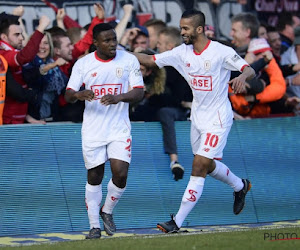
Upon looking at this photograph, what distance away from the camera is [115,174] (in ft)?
36.8

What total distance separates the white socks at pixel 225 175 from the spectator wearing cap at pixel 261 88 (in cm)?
236

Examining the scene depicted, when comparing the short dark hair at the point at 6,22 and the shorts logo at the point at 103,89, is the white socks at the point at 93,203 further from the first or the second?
the short dark hair at the point at 6,22

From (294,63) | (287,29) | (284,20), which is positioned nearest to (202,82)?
(294,63)

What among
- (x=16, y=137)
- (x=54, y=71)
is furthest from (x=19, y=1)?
(x=16, y=137)

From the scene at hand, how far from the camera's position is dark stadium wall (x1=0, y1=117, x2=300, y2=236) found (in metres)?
12.2

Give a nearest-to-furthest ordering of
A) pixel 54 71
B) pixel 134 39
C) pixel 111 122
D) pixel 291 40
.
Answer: pixel 111 122 → pixel 54 71 → pixel 134 39 → pixel 291 40

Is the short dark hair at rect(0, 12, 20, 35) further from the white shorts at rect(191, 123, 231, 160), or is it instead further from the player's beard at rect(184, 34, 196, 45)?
the white shorts at rect(191, 123, 231, 160)

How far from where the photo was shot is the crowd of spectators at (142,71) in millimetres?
12695

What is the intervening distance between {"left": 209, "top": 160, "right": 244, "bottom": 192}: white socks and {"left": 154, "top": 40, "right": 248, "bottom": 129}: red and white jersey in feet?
2.06

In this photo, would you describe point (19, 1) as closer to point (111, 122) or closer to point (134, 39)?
point (134, 39)

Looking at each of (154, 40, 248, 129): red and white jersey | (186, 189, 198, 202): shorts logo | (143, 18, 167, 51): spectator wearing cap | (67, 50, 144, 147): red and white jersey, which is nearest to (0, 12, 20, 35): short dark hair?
(67, 50, 144, 147): red and white jersey

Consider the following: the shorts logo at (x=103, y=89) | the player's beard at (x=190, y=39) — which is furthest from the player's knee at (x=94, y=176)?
the player's beard at (x=190, y=39)

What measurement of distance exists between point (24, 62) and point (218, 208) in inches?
139

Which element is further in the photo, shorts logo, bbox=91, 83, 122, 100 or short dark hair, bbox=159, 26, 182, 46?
short dark hair, bbox=159, 26, 182, 46
